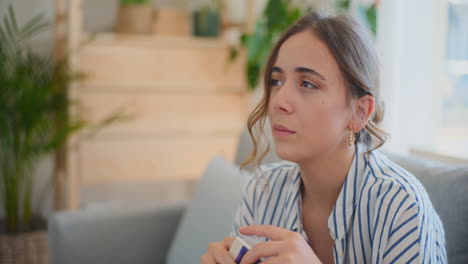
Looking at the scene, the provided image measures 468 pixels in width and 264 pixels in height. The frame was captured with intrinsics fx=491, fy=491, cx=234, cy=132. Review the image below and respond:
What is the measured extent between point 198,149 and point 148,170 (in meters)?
0.31

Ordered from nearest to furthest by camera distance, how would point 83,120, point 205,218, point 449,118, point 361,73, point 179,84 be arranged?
1. point 361,73
2. point 205,218
3. point 449,118
4. point 83,120
5. point 179,84

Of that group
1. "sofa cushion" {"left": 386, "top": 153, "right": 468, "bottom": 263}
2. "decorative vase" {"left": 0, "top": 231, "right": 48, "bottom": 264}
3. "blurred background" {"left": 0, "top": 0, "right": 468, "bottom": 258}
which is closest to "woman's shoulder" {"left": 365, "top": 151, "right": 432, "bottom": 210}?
"sofa cushion" {"left": 386, "top": 153, "right": 468, "bottom": 263}

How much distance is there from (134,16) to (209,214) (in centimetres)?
160

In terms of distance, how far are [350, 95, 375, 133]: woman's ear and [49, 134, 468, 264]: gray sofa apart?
30 cm

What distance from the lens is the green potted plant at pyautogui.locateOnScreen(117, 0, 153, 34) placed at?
2.72m

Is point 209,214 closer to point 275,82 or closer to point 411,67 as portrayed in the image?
point 275,82

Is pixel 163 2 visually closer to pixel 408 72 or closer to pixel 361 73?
pixel 408 72

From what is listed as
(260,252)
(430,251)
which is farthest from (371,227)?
(260,252)

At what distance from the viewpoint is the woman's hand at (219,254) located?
0.91 m

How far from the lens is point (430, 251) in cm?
83

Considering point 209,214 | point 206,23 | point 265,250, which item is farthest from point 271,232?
point 206,23

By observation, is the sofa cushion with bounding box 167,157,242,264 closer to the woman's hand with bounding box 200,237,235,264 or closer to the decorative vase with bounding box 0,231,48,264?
A: the woman's hand with bounding box 200,237,235,264

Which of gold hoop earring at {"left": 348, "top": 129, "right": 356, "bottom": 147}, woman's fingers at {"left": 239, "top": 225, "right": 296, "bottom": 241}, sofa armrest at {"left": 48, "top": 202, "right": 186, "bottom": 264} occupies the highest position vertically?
gold hoop earring at {"left": 348, "top": 129, "right": 356, "bottom": 147}

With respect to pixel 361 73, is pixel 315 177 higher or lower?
lower
